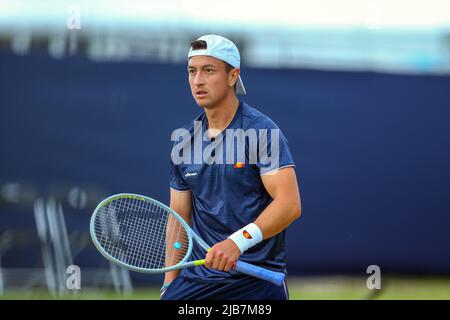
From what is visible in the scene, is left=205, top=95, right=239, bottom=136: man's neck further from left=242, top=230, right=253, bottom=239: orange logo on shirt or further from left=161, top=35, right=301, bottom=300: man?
left=242, top=230, right=253, bottom=239: orange logo on shirt

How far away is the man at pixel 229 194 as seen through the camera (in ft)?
10.2

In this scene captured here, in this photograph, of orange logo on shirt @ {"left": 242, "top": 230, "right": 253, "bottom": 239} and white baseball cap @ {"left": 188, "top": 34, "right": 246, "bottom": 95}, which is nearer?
orange logo on shirt @ {"left": 242, "top": 230, "right": 253, "bottom": 239}

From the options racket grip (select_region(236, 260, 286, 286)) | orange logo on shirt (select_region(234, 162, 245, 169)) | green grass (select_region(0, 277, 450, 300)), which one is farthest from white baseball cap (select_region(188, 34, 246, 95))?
green grass (select_region(0, 277, 450, 300))

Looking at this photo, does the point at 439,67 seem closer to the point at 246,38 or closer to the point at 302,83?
the point at 302,83

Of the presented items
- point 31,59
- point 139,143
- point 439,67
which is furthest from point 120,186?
point 439,67

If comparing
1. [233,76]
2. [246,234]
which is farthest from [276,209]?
[233,76]

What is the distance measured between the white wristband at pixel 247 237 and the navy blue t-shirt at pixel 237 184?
121mm

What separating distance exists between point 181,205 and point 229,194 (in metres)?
0.28

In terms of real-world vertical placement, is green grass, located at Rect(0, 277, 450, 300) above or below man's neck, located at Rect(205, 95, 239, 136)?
below

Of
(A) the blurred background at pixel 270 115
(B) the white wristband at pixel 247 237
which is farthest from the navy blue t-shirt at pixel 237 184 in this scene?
(A) the blurred background at pixel 270 115

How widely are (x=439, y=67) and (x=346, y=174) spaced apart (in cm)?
90

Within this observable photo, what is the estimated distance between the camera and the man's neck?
3311 mm

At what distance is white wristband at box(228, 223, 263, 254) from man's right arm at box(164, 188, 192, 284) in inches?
14.9

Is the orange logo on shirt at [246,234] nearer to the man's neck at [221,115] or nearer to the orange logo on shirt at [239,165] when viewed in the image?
the orange logo on shirt at [239,165]
